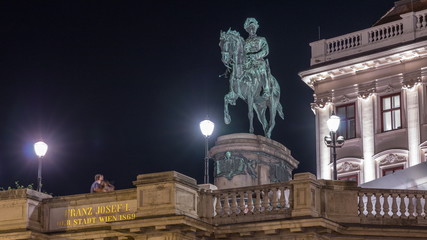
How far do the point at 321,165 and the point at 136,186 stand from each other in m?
26.6

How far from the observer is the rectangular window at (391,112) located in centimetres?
5728

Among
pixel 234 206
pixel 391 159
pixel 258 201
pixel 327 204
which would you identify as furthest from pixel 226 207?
pixel 391 159

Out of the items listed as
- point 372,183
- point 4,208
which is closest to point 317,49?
point 372,183

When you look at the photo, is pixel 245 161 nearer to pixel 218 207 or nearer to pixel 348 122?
pixel 218 207

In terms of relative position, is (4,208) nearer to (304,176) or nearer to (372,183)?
(304,176)

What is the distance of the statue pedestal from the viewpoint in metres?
42.6

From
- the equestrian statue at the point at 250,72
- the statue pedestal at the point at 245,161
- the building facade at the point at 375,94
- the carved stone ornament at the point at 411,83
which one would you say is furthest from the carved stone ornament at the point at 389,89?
the statue pedestal at the point at 245,161

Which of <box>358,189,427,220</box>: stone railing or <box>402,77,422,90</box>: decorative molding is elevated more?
<box>402,77,422,90</box>: decorative molding

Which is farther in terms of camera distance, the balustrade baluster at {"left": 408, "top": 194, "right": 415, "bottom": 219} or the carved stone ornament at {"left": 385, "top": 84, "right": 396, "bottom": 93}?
the carved stone ornament at {"left": 385, "top": 84, "right": 396, "bottom": 93}

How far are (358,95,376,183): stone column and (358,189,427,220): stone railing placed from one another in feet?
Result: 80.8

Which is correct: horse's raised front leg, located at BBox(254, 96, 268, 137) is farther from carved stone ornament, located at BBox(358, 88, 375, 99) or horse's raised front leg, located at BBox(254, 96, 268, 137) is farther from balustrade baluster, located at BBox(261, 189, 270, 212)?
balustrade baluster, located at BBox(261, 189, 270, 212)

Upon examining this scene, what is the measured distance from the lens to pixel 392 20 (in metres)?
60.8

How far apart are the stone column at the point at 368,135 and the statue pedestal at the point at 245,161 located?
1366 cm

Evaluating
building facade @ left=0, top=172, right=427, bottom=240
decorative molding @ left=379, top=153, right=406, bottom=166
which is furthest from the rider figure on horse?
building facade @ left=0, top=172, right=427, bottom=240
